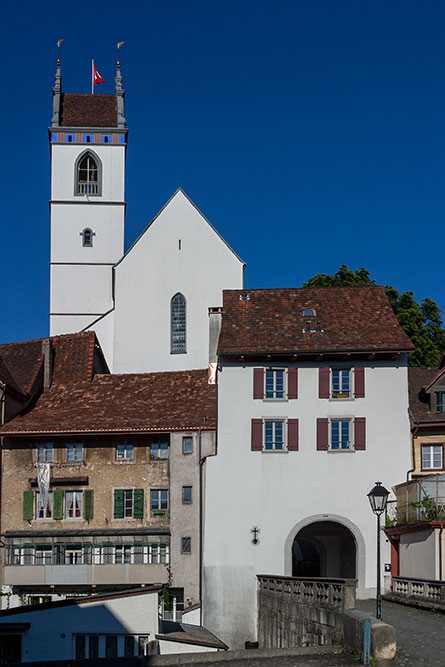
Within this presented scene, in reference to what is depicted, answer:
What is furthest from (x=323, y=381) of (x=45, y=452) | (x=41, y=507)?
(x=41, y=507)

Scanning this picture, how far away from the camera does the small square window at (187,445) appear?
4359 centimetres

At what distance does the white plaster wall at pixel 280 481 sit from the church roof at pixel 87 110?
3501 centimetres

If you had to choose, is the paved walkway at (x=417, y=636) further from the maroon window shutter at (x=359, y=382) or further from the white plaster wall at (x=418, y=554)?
the maroon window shutter at (x=359, y=382)

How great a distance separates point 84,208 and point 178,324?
48.6ft

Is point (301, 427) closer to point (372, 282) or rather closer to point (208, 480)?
point (208, 480)

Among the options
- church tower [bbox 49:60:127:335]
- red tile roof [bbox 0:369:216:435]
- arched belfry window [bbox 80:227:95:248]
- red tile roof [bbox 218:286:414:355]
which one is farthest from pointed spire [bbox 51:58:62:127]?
red tile roof [bbox 218:286:414:355]

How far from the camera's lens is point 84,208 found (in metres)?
70.2

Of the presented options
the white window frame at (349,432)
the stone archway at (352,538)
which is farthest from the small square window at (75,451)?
the white window frame at (349,432)

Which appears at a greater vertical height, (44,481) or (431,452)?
(431,452)

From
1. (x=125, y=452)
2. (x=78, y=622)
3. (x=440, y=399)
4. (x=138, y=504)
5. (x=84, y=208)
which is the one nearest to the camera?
(x=78, y=622)

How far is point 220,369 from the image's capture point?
42750 millimetres

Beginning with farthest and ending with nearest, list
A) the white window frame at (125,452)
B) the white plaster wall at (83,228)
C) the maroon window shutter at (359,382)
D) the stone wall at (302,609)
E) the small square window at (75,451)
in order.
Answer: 1. the white plaster wall at (83,228)
2. the small square window at (75,451)
3. the white window frame at (125,452)
4. the maroon window shutter at (359,382)
5. the stone wall at (302,609)

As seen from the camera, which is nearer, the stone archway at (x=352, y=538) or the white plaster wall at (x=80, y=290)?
the stone archway at (x=352, y=538)

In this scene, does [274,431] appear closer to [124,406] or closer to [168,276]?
[124,406]
